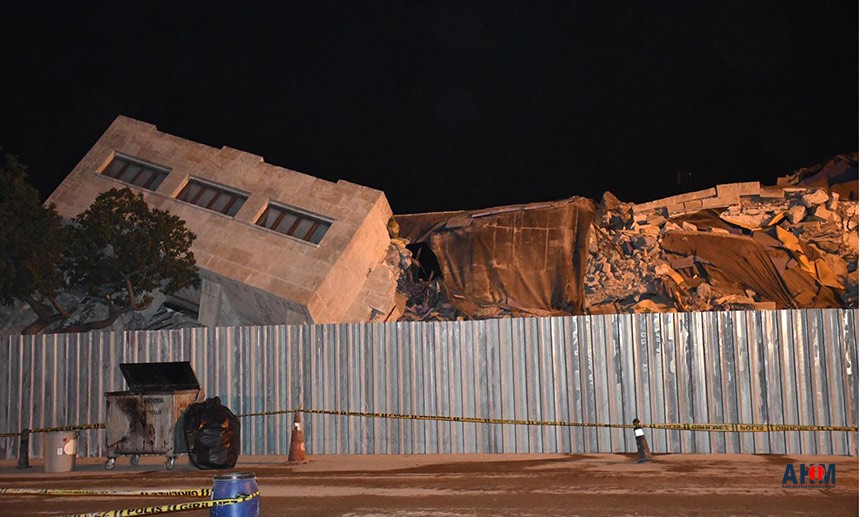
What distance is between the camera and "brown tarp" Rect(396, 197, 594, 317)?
21200mm

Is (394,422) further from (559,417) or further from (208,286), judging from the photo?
(208,286)

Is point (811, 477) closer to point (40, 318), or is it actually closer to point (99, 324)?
point (99, 324)

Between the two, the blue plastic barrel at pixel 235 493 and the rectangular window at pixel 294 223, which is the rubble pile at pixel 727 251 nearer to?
the rectangular window at pixel 294 223

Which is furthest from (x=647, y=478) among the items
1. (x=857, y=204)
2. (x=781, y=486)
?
(x=857, y=204)

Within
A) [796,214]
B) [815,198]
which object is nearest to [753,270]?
[796,214]

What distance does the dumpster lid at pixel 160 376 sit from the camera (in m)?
12.1

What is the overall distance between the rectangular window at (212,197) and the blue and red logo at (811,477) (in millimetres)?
16263

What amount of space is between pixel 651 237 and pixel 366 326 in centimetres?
1307

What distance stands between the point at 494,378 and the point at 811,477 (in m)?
4.60

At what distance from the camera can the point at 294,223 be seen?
21.6m

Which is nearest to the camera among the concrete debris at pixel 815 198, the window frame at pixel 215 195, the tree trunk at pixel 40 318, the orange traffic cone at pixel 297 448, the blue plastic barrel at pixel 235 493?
the blue plastic barrel at pixel 235 493

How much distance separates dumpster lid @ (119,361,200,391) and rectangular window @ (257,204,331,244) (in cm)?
900

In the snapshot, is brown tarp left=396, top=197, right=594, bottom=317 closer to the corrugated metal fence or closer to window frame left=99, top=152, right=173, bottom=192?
window frame left=99, top=152, right=173, bottom=192

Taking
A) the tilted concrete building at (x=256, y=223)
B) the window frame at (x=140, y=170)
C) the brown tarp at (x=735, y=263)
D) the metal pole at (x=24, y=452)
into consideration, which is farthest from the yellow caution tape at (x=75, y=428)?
the brown tarp at (x=735, y=263)
